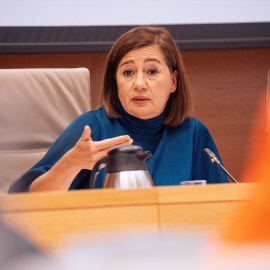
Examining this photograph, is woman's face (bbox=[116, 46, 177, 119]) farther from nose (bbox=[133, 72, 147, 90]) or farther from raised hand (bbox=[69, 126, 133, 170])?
raised hand (bbox=[69, 126, 133, 170])

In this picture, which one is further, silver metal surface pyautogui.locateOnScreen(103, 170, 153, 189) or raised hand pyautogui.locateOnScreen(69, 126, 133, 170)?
raised hand pyautogui.locateOnScreen(69, 126, 133, 170)

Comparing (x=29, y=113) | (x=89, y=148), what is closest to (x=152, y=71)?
(x=29, y=113)

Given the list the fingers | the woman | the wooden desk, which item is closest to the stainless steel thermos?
the fingers

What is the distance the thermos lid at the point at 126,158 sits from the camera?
2.69 ft

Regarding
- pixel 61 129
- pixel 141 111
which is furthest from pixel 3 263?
pixel 61 129

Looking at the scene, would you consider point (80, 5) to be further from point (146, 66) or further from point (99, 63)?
point (146, 66)

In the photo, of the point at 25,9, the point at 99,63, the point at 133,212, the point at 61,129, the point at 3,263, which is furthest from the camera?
the point at 99,63

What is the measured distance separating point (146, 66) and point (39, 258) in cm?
109

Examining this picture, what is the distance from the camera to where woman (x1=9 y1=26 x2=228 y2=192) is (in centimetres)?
135

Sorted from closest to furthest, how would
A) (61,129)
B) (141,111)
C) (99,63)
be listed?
(141,111) → (61,129) → (99,63)

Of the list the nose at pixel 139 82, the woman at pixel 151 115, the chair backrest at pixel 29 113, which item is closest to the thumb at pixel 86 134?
the woman at pixel 151 115

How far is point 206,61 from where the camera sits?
2256mm

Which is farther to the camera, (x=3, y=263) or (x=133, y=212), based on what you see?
(x=133, y=212)

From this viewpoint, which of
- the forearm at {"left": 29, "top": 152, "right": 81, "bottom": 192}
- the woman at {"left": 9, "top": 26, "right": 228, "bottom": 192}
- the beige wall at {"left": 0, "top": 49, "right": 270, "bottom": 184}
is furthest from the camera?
the beige wall at {"left": 0, "top": 49, "right": 270, "bottom": 184}
